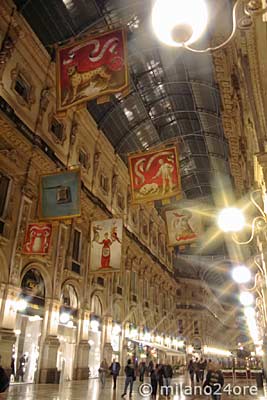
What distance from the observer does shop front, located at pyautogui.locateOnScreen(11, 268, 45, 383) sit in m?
16.6

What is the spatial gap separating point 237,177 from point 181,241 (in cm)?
663

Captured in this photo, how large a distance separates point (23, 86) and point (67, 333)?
13054mm

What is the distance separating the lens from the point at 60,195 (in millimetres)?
14312

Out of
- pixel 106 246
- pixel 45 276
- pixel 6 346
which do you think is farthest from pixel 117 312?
pixel 6 346

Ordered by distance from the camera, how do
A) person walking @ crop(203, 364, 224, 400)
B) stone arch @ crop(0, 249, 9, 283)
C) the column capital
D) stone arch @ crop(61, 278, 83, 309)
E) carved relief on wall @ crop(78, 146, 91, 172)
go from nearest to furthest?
the column capital → person walking @ crop(203, 364, 224, 400) → stone arch @ crop(0, 249, 9, 283) → stone arch @ crop(61, 278, 83, 309) → carved relief on wall @ crop(78, 146, 91, 172)

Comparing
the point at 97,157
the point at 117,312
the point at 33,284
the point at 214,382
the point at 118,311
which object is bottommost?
the point at 214,382

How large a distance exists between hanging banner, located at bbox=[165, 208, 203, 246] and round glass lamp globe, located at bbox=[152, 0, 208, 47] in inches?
535

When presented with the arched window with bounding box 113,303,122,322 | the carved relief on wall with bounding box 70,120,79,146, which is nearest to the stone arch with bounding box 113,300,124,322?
the arched window with bounding box 113,303,122,322

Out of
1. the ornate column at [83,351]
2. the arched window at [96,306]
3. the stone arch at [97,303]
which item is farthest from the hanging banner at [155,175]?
the arched window at [96,306]

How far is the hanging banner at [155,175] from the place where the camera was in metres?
13.9

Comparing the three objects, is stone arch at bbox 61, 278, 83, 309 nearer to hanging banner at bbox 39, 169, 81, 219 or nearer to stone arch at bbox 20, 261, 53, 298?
stone arch at bbox 20, 261, 53, 298

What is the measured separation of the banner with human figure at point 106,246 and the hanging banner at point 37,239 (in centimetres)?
252

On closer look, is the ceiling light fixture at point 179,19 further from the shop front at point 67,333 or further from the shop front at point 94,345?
the shop front at point 94,345

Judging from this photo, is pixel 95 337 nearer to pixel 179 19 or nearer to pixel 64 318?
pixel 64 318
